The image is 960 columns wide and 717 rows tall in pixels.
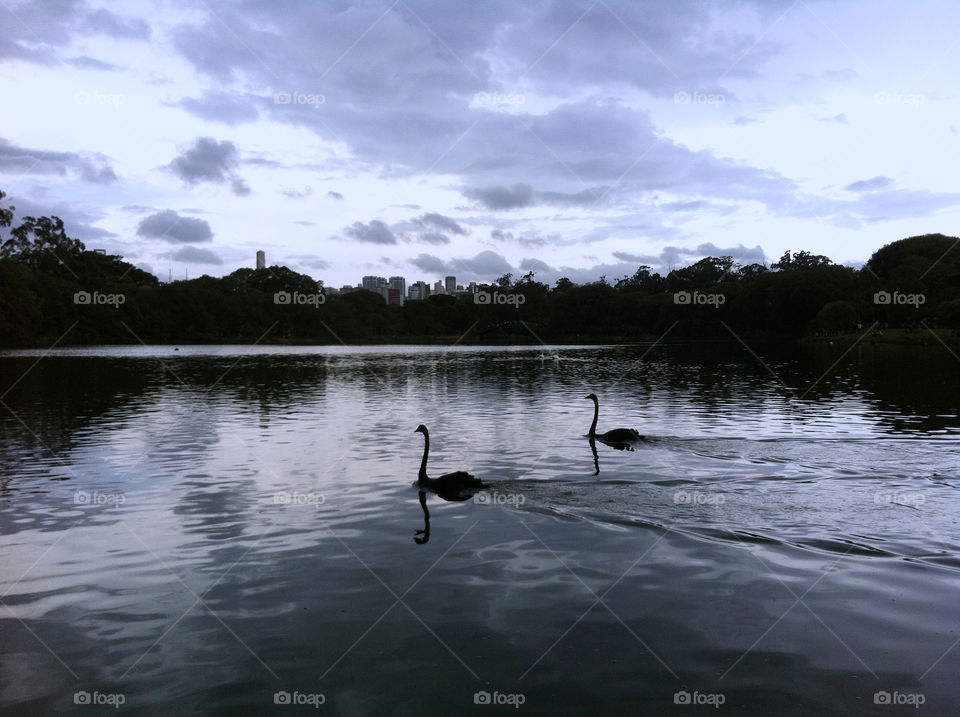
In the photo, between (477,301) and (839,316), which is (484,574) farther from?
(477,301)

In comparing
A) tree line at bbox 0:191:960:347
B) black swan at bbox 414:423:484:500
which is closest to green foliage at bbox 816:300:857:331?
tree line at bbox 0:191:960:347

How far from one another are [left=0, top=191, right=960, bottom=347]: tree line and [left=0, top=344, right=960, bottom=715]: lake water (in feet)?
233

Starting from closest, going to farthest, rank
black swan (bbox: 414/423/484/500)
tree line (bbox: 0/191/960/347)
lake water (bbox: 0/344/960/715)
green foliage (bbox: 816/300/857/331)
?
lake water (bbox: 0/344/960/715)
black swan (bbox: 414/423/484/500)
tree line (bbox: 0/191/960/347)
green foliage (bbox: 816/300/857/331)

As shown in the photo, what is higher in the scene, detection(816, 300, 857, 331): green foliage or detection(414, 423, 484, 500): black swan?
detection(816, 300, 857, 331): green foliage

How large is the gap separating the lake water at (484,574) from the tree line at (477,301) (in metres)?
70.9

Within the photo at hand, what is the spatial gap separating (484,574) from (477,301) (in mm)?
141566

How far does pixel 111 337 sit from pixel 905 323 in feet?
459

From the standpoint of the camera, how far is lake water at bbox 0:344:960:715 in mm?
7355

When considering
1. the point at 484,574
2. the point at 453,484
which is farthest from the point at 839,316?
the point at 484,574

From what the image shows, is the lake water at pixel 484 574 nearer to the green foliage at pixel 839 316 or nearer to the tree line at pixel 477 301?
the tree line at pixel 477 301

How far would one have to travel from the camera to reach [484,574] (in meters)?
10.6

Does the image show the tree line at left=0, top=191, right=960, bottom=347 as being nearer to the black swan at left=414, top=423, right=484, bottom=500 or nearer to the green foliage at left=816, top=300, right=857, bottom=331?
the green foliage at left=816, top=300, right=857, bottom=331

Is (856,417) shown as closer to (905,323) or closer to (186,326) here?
(905,323)

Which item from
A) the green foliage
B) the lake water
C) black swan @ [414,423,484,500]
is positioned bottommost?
the lake water
